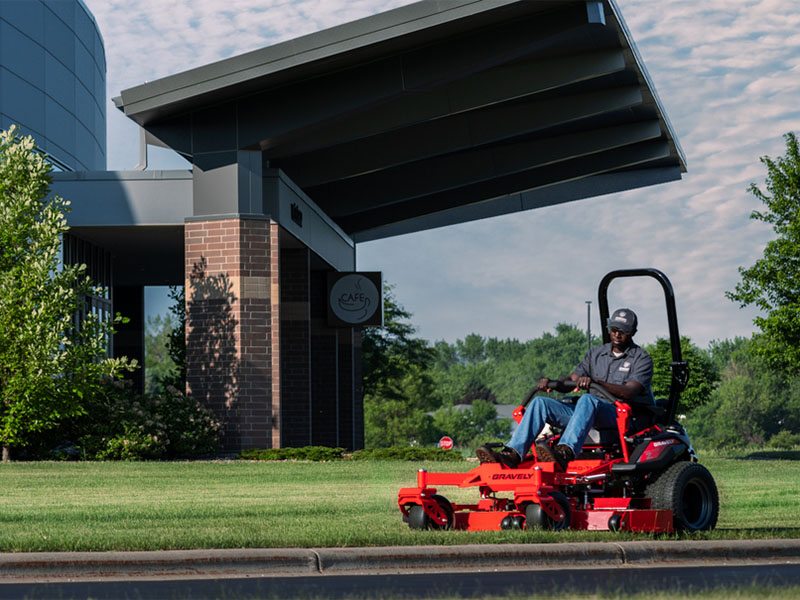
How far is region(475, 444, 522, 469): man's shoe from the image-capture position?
429 inches

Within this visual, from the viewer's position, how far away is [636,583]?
875cm

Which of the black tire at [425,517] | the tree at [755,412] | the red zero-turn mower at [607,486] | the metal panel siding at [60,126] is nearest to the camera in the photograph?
the red zero-turn mower at [607,486]

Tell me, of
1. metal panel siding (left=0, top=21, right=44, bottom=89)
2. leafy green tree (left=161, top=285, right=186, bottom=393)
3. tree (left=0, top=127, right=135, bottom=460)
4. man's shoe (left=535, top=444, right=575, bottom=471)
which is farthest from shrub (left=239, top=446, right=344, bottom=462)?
metal panel siding (left=0, top=21, right=44, bottom=89)

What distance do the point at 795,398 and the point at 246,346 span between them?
91828 millimetres

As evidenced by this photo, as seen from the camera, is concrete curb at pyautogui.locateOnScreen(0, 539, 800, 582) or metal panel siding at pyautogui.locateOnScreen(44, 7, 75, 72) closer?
concrete curb at pyautogui.locateOnScreen(0, 539, 800, 582)

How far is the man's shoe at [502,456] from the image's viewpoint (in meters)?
10.9

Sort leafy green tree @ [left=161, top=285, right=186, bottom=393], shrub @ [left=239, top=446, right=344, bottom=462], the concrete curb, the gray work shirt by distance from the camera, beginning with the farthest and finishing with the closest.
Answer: leafy green tree @ [left=161, top=285, right=186, bottom=393] → shrub @ [left=239, top=446, right=344, bottom=462] → the gray work shirt → the concrete curb

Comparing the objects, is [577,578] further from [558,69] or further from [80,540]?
[558,69]

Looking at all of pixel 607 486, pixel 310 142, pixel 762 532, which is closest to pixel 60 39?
pixel 310 142

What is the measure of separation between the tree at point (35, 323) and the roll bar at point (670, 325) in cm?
1451

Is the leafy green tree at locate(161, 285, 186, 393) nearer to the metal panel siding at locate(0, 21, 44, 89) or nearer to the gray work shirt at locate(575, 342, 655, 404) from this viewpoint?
the metal panel siding at locate(0, 21, 44, 89)

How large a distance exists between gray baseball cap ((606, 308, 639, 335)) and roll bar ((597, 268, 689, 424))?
338mm

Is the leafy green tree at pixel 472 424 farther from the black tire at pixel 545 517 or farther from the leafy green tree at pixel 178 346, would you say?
the black tire at pixel 545 517

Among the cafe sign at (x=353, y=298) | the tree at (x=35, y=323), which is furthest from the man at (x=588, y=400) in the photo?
the cafe sign at (x=353, y=298)
